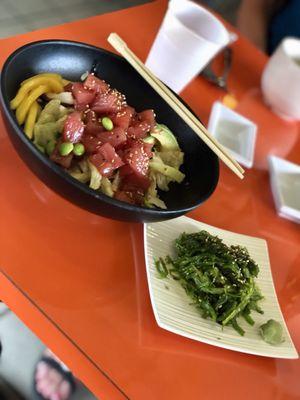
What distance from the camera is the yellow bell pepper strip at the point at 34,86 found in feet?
2.64

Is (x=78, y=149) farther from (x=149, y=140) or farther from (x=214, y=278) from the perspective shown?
(x=214, y=278)

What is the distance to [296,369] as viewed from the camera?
86 centimetres

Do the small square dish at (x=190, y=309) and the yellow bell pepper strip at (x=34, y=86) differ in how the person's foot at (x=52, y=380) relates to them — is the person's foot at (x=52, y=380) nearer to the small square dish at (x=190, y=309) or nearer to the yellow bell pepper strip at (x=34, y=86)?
the small square dish at (x=190, y=309)

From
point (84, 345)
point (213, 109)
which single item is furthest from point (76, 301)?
point (213, 109)

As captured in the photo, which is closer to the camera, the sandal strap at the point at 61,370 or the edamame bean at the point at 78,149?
the edamame bean at the point at 78,149

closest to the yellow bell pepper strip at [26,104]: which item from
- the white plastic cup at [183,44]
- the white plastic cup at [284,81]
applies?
the white plastic cup at [183,44]

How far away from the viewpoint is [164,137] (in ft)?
3.08

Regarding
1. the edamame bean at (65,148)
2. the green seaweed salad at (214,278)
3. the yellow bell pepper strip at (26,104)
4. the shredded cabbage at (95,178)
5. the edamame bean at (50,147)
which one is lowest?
the green seaweed salad at (214,278)

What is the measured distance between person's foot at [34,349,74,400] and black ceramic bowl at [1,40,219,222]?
54 centimetres

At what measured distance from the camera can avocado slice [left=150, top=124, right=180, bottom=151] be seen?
92 cm

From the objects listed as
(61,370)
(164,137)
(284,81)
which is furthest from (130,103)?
(61,370)

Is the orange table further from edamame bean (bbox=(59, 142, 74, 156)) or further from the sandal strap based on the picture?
the sandal strap

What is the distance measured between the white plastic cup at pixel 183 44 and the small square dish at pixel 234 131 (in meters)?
0.13

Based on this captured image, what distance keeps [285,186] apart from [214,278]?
1.60 feet
